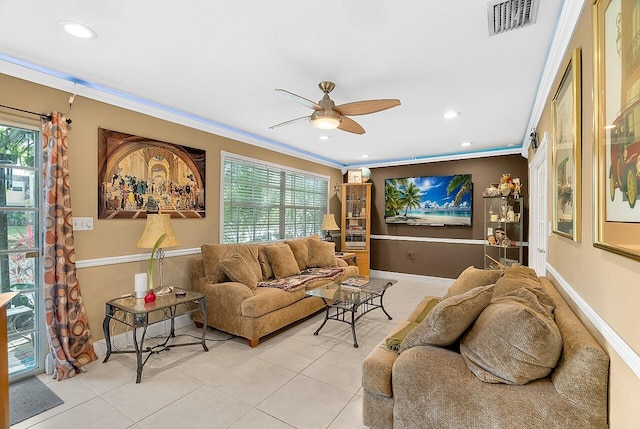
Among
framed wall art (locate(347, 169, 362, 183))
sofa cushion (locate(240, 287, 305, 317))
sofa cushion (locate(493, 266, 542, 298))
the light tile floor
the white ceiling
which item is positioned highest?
the white ceiling


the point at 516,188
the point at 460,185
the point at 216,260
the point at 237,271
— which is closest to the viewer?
the point at 237,271

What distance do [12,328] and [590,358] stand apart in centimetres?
382

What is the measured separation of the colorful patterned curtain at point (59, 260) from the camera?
247cm

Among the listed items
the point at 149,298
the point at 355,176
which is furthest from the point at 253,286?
the point at 355,176

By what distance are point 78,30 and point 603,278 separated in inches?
123

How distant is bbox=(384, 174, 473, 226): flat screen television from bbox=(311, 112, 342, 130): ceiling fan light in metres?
3.70

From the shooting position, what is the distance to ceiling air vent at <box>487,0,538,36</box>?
1.64m

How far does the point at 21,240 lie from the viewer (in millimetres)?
2488

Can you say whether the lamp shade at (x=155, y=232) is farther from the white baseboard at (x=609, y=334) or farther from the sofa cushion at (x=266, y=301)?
the white baseboard at (x=609, y=334)

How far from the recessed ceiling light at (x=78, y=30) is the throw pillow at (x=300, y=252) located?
329 centimetres

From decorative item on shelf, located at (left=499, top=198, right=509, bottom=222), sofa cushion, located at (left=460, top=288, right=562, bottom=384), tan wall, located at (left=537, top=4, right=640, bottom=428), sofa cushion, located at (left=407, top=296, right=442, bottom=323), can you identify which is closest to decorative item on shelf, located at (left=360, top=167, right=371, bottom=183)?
decorative item on shelf, located at (left=499, top=198, right=509, bottom=222)

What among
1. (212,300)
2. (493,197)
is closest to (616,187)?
(212,300)

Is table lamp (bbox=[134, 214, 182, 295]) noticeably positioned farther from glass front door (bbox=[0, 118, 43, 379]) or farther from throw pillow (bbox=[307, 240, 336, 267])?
throw pillow (bbox=[307, 240, 336, 267])

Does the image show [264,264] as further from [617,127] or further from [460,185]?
[460,185]
